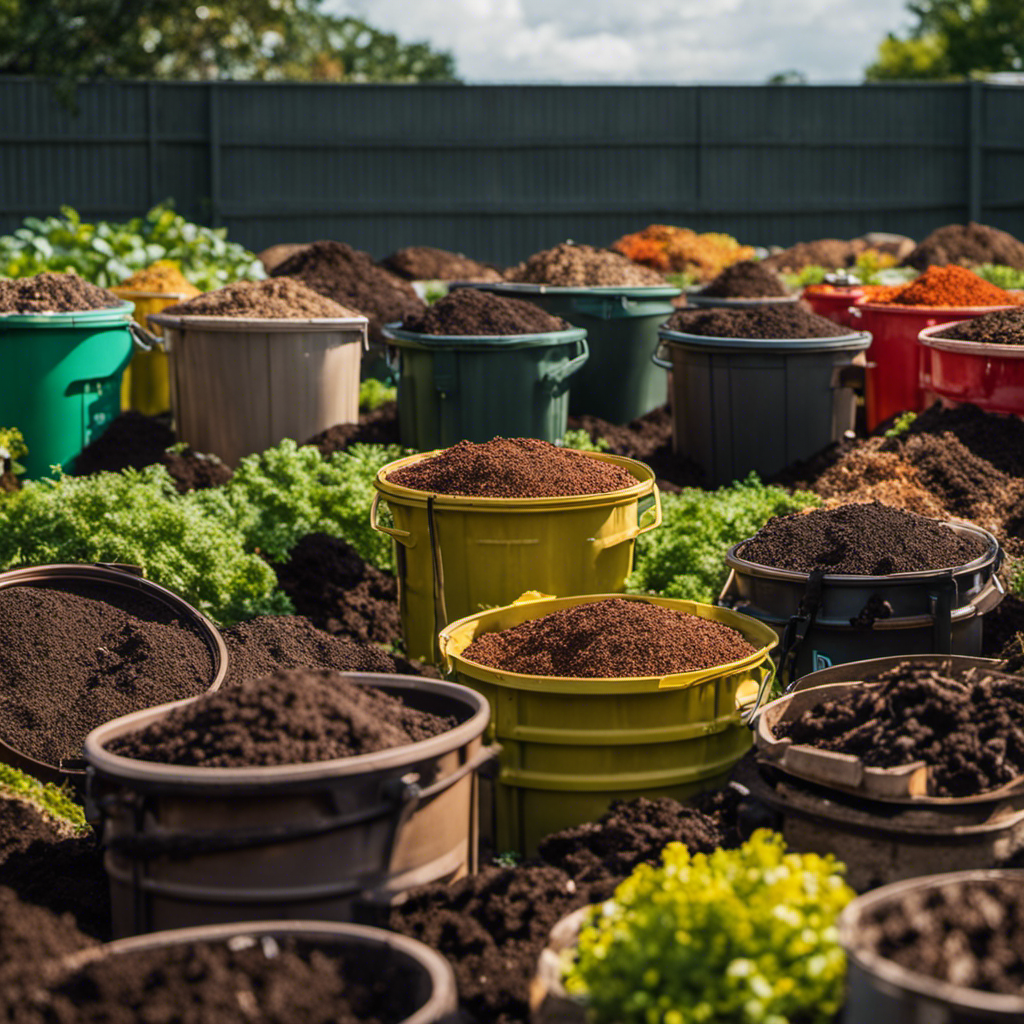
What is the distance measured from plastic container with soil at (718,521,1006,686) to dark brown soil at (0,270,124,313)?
182 inches

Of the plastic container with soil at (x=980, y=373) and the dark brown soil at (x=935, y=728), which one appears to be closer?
the dark brown soil at (x=935, y=728)

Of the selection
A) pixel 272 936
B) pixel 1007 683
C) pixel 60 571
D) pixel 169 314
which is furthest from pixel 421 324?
pixel 272 936

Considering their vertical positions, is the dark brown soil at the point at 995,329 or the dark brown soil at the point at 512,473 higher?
the dark brown soil at the point at 995,329

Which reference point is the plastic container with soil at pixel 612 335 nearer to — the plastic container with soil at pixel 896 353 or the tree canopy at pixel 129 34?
the plastic container with soil at pixel 896 353

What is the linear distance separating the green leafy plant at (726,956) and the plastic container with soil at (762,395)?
187 inches

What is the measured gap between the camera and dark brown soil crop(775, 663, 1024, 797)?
2.83m

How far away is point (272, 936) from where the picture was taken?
2.24m

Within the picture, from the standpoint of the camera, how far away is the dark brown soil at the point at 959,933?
6.25 ft

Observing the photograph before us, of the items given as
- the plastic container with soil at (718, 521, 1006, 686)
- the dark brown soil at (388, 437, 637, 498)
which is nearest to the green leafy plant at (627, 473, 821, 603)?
the dark brown soil at (388, 437, 637, 498)

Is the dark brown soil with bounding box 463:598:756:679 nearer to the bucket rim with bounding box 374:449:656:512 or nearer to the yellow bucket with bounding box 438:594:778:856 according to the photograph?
the yellow bucket with bounding box 438:594:778:856

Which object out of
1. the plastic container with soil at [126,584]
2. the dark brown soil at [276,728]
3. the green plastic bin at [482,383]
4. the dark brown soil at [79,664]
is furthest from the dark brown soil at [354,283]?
the dark brown soil at [276,728]

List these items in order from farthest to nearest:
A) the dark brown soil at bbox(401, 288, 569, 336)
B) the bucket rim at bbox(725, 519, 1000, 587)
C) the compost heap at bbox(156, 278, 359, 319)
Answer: the compost heap at bbox(156, 278, 359, 319)
the dark brown soil at bbox(401, 288, 569, 336)
the bucket rim at bbox(725, 519, 1000, 587)

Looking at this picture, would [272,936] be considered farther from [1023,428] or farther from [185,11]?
[185,11]

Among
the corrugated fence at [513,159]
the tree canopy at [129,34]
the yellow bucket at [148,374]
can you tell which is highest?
the tree canopy at [129,34]
